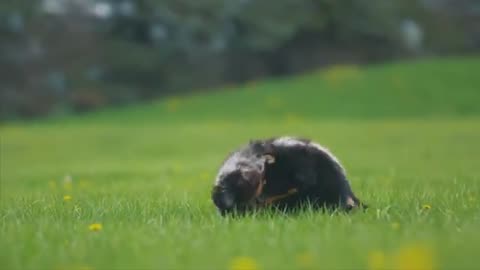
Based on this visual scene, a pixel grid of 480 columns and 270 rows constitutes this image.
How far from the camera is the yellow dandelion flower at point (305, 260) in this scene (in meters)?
3.97

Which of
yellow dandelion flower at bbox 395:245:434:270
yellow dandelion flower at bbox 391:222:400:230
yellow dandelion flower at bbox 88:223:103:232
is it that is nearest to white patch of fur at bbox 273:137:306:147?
yellow dandelion flower at bbox 391:222:400:230

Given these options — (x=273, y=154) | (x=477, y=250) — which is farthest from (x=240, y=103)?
(x=477, y=250)

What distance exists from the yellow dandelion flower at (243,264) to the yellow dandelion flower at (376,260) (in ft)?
1.91

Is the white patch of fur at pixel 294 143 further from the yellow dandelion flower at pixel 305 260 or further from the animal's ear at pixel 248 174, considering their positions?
the yellow dandelion flower at pixel 305 260

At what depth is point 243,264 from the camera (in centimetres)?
396

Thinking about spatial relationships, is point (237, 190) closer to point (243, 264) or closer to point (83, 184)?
point (243, 264)

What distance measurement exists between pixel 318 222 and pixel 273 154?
35.7 inches

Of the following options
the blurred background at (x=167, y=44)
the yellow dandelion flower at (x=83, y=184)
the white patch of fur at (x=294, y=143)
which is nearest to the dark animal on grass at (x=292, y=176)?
the white patch of fur at (x=294, y=143)

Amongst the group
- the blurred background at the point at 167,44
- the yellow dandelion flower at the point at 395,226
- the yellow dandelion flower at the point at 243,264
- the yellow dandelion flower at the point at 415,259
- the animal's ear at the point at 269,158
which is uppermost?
the blurred background at the point at 167,44

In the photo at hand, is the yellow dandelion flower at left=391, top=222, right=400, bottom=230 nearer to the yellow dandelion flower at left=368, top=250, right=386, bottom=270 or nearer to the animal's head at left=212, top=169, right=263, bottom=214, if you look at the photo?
the yellow dandelion flower at left=368, top=250, right=386, bottom=270

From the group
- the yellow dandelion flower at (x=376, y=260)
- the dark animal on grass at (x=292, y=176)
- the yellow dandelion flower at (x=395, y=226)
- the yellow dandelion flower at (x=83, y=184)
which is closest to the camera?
the yellow dandelion flower at (x=376, y=260)

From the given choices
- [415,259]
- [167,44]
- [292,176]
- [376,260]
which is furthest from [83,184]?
[167,44]

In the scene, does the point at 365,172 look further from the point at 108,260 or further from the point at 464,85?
the point at 464,85

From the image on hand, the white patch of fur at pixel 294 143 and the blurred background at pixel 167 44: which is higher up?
the blurred background at pixel 167 44
